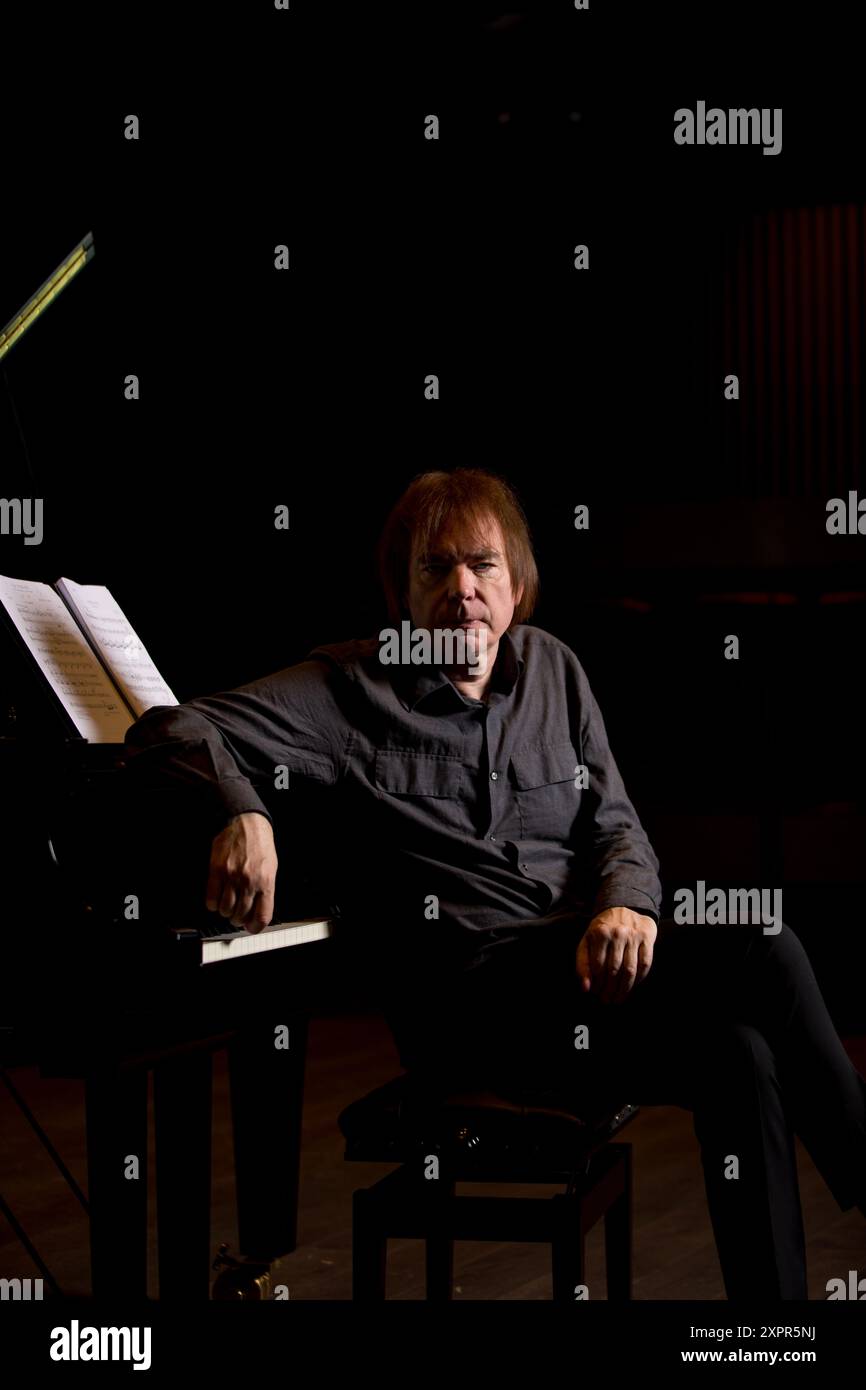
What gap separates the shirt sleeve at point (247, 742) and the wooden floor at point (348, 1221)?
25.1 inches

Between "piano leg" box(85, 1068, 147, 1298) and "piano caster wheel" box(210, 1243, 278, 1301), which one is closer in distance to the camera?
"piano leg" box(85, 1068, 147, 1298)

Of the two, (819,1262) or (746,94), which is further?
(746,94)

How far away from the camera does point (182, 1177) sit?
88.6 inches

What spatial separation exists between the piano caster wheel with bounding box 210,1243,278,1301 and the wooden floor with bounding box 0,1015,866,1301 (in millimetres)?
89

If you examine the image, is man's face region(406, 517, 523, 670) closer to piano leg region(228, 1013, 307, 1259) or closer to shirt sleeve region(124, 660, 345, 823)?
shirt sleeve region(124, 660, 345, 823)

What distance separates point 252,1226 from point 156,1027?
33.9 inches

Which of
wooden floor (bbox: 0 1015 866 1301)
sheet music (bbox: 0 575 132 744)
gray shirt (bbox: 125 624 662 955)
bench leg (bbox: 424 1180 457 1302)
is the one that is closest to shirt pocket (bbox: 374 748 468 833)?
gray shirt (bbox: 125 624 662 955)

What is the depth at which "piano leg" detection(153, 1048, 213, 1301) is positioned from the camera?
2.23 meters

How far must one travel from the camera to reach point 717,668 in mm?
5996

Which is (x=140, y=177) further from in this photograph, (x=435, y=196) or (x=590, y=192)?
(x=590, y=192)

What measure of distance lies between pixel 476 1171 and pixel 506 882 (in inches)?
17.5

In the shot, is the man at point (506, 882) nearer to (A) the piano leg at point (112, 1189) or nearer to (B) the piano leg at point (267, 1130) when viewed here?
(A) the piano leg at point (112, 1189)

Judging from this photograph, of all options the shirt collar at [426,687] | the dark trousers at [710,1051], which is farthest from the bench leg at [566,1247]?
the shirt collar at [426,687]
